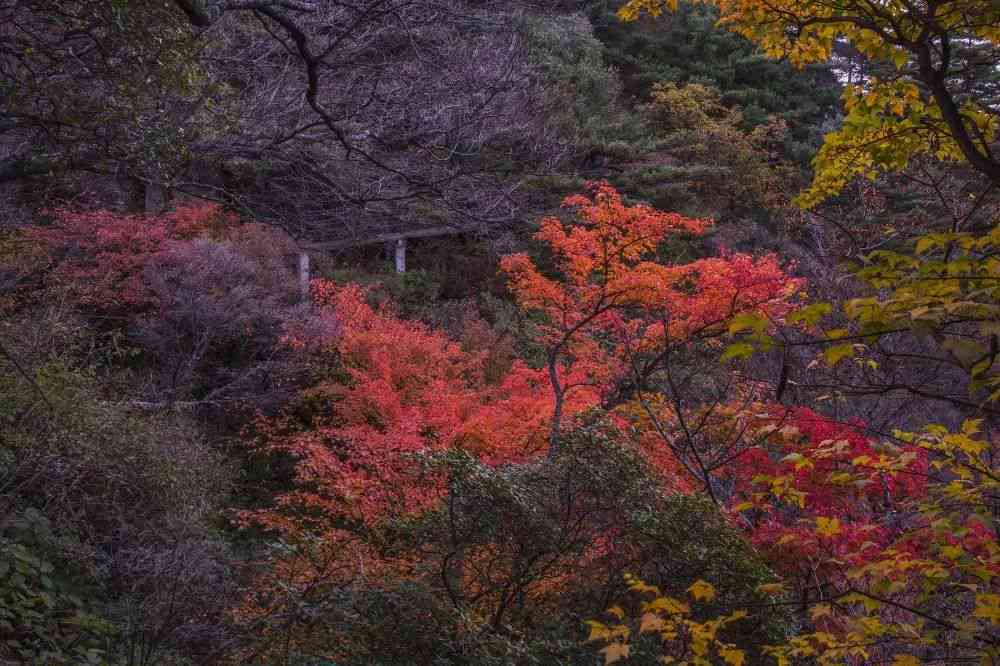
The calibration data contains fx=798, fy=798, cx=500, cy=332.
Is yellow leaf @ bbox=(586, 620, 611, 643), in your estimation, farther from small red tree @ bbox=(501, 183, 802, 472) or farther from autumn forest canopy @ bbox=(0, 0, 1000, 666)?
small red tree @ bbox=(501, 183, 802, 472)

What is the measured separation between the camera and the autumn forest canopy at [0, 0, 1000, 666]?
298cm

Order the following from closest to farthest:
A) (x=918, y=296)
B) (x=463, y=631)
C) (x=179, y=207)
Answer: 1. (x=918, y=296)
2. (x=463, y=631)
3. (x=179, y=207)

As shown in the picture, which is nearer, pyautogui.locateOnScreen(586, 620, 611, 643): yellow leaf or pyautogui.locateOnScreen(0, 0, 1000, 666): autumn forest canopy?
pyautogui.locateOnScreen(586, 620, 611, 643): yellow leaf

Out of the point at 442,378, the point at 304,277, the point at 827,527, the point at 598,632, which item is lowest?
the point at 442,378

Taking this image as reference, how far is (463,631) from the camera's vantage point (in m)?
4.20

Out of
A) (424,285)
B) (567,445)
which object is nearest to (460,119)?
(567,445)

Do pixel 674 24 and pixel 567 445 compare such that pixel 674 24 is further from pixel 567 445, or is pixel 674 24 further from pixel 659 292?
pixel 567 445

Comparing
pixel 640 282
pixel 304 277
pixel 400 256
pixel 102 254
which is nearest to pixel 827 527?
pixel 640 282

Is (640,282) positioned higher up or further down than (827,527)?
higher up

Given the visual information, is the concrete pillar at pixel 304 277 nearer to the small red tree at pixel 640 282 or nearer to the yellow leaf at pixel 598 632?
the small red tree at pixel 640 282

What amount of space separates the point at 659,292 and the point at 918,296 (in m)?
7.48

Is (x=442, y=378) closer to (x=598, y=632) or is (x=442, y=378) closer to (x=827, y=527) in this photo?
(x=827, y=527)

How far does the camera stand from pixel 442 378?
1113cm

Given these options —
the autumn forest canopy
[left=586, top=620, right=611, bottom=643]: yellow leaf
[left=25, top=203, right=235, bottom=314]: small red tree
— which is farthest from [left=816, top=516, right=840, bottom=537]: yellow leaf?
[left=25, top=203, right=235, bottom=314]: small red tree
